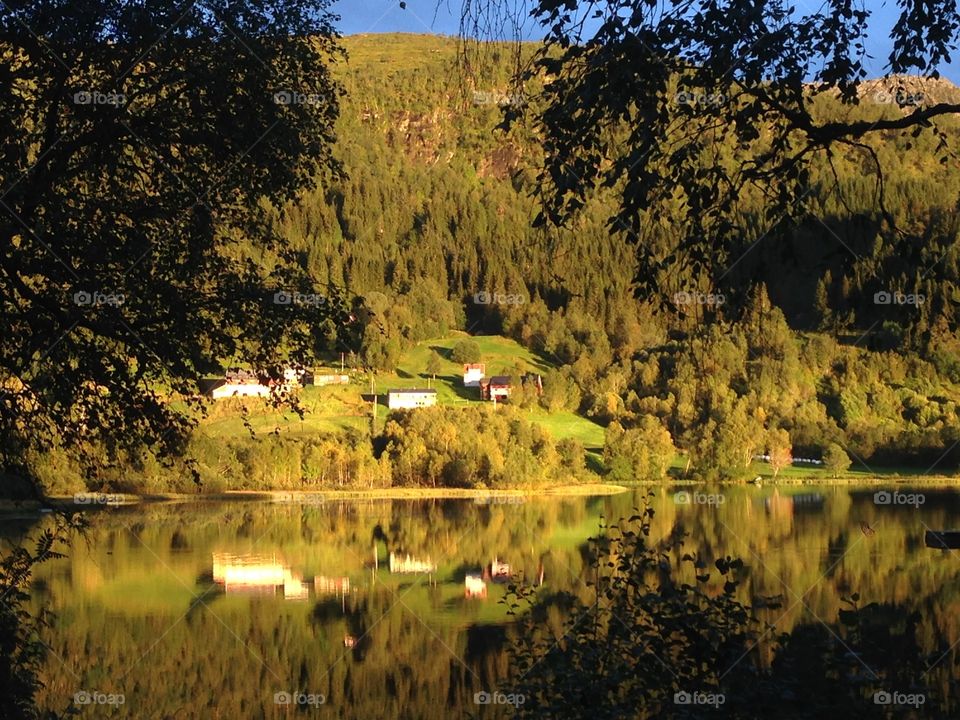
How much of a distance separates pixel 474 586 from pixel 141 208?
2152cm

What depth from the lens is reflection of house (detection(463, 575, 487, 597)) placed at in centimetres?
2761

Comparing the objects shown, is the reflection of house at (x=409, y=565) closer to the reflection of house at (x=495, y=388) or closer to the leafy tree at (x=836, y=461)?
the leafy tree at (x=836, y=461)

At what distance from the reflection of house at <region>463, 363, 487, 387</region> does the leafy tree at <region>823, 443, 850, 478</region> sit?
31388mm

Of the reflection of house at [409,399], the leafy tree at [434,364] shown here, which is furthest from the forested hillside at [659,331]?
the reflection of house at [409,399]

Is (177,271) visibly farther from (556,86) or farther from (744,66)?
(744,66)

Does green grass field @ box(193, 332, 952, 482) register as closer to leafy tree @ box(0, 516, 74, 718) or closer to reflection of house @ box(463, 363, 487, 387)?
reflection of house @ box(463, 363, 487, 387)

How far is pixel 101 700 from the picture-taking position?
45.4ft

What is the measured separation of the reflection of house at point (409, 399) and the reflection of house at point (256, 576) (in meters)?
50.2

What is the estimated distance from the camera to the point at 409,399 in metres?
89.0

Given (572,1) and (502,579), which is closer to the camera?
(572,1)

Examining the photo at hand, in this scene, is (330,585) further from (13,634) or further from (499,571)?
(13,634)

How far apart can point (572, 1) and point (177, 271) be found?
4.16m

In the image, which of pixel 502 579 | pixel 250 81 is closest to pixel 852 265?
pixel 250 81

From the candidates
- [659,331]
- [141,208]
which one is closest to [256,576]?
[141,208]
